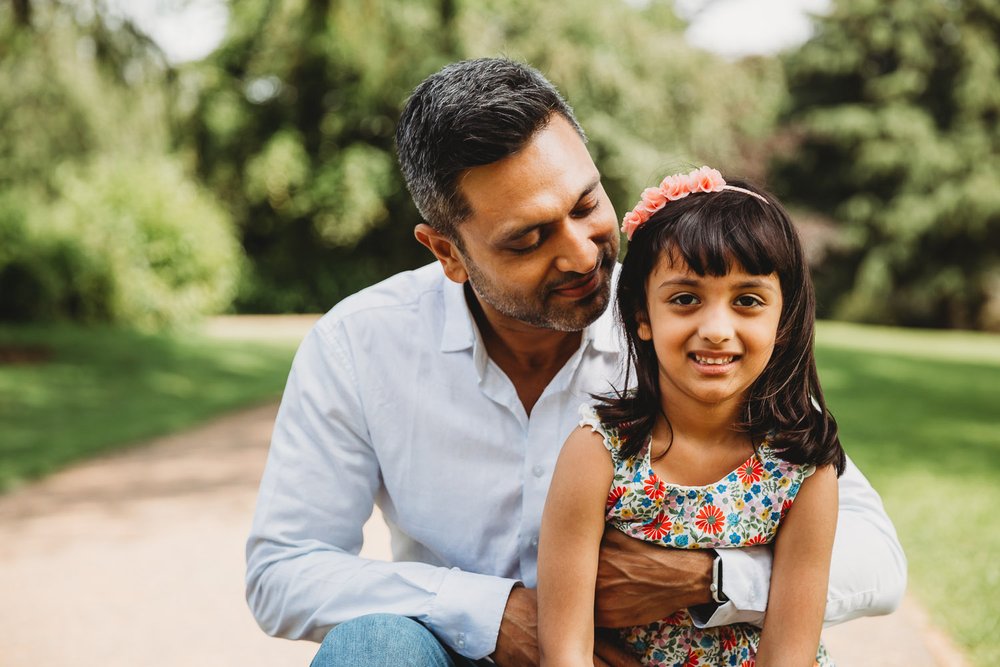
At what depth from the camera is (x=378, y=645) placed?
180cm

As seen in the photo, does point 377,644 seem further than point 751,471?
No

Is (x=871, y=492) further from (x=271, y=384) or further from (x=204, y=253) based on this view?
(x=204, y=253)

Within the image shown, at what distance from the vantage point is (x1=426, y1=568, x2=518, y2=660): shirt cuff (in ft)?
6.41

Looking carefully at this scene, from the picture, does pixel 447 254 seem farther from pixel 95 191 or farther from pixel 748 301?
pixel 95 191

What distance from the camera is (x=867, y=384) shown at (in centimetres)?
1191

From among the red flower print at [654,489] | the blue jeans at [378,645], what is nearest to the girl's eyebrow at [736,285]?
the red flower print at [654,489]

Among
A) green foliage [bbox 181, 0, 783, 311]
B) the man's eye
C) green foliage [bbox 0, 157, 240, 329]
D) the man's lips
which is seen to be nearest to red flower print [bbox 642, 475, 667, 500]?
the man's lips

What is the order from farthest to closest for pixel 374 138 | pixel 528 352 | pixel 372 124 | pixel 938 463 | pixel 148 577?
pixel 374 138 → pixel 372 124 → pixel 938 463 → pixel 148 577 → pixel 528 352

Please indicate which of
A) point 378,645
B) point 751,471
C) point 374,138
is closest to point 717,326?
point 751,471

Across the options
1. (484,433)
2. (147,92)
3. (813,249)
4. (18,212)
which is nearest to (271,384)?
(147,92)

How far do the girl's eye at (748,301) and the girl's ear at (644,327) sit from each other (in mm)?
203

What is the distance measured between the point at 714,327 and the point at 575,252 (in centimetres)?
44

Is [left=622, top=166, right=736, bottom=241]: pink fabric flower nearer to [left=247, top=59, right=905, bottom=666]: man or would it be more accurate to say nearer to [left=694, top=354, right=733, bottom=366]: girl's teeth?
[left=247, top=59, right=905, bottom=666]: man

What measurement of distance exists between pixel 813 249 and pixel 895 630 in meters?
20.8
